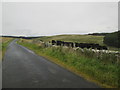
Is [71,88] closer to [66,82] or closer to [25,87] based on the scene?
[66,82]

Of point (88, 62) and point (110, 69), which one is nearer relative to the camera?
point (110, 69)

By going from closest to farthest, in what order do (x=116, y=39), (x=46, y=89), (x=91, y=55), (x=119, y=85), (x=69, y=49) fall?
(x=46, y=89) < (x=119, y=85) < (x=91, y=55) < (x=69, y=49) < (x=116, y=39)

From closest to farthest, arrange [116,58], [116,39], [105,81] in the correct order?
[105,81] < [116,58] < [116,39]

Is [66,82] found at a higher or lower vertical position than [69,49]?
lower

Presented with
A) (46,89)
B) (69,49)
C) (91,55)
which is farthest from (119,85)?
(69,49)

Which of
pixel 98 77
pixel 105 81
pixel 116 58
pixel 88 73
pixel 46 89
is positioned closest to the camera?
pixel 46 89

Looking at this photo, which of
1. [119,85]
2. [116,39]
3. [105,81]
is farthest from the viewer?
[116,39]

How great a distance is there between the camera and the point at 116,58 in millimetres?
11273

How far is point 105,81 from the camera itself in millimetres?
8109

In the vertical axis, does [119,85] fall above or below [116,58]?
below

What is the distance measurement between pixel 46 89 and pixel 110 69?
517 centimetres

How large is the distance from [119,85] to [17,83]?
17.6ft

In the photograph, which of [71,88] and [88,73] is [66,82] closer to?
[71,88]

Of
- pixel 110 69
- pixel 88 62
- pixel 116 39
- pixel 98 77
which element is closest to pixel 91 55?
pixel 88 62
